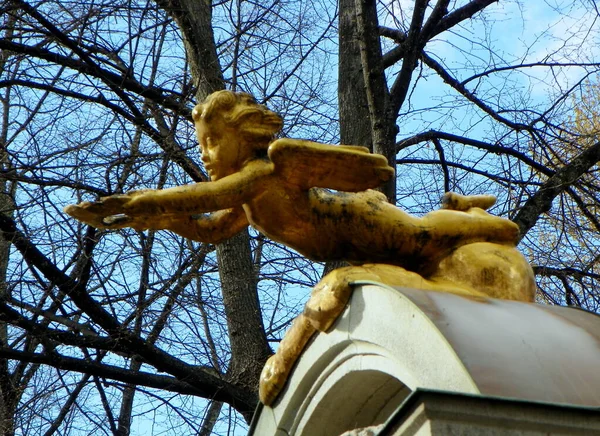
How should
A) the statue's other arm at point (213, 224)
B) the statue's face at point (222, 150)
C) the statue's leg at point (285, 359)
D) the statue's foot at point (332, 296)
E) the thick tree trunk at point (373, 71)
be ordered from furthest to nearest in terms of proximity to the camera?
the thick tree trunk at point (373, 71) → the statue's other arm at point (213, 224) → the statue's face at point (222, 150) → the statue's leg at point (285, 359) → the statue's foot at point (332, 296)

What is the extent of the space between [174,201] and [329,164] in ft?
1.33

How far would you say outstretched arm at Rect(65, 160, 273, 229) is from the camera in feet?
9.13

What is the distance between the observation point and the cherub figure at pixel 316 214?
275cm

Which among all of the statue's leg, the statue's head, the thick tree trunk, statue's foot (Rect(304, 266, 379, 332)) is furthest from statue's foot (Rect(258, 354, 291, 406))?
the thick tree trunk

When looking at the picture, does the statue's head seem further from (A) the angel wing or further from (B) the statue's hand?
(B) the statue's hand

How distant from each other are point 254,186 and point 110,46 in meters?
4.72

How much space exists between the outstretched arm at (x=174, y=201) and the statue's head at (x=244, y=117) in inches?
3.5

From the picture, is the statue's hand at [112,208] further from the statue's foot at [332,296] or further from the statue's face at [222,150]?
the statue's foot at [332,296]

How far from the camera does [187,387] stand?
6.13 m

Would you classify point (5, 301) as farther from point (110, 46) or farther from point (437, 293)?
point (437, 293)

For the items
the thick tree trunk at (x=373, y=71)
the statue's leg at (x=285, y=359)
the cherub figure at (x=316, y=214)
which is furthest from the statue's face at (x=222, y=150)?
the thick tree trunk at (x=373, y=71)

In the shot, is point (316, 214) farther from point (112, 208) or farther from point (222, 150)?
point (112, 208)

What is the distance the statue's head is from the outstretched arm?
0.09 metres

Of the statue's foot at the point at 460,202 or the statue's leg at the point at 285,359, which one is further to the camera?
the statue's foot at the point at 460,202
